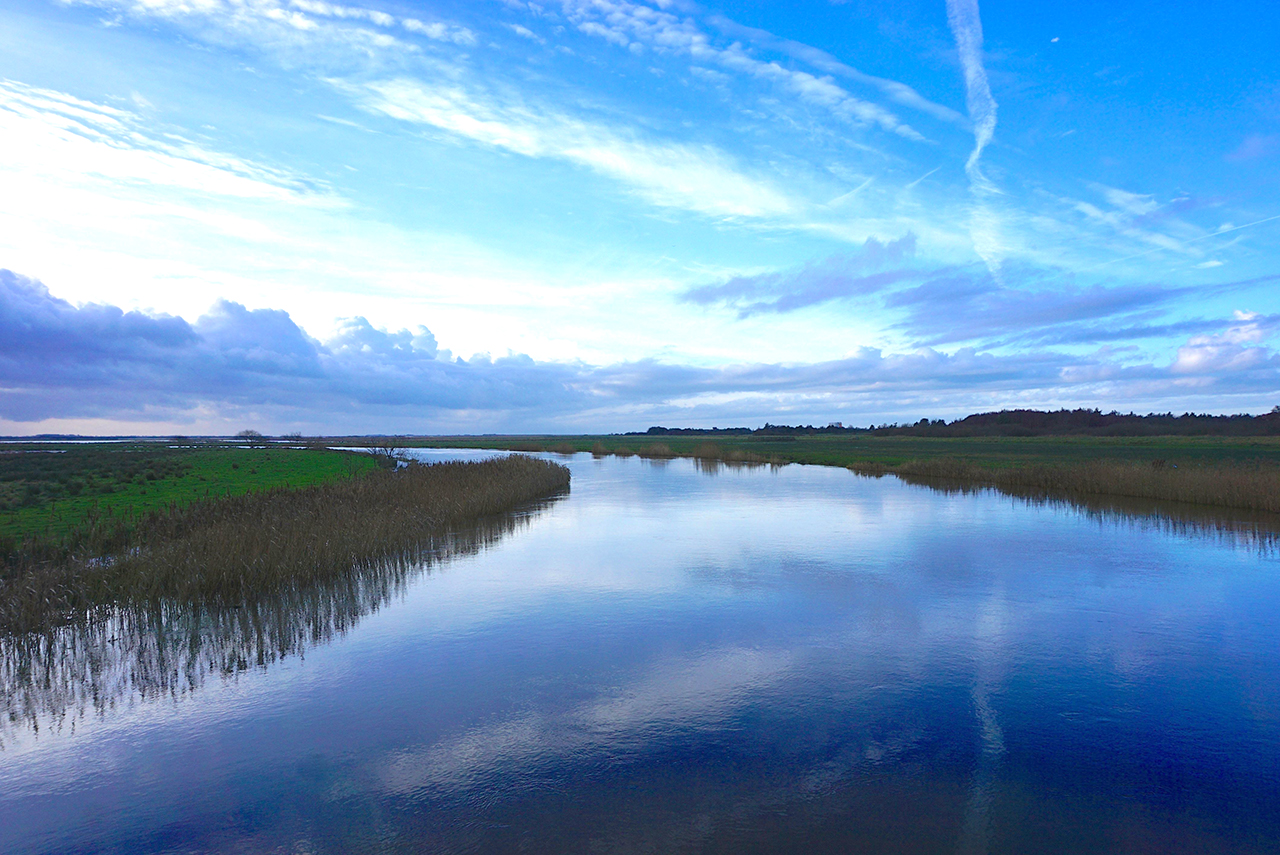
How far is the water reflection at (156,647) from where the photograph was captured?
29.6ft

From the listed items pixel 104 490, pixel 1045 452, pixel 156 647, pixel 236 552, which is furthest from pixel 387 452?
pixel 156 647

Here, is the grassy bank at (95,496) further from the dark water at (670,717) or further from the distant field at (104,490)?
the dark water at (670,717)

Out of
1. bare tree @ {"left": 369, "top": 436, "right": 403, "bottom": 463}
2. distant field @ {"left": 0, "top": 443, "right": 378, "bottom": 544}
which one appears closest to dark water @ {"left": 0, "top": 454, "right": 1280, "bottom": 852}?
distant field @ {"left": 0, "top": 443, "right": 378, "bottom": 544}

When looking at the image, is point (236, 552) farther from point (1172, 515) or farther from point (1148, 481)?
point (1148, 481)

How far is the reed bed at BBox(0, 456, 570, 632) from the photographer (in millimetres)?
12109

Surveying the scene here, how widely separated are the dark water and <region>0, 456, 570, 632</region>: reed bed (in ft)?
2.63

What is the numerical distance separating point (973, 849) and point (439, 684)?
6.88m

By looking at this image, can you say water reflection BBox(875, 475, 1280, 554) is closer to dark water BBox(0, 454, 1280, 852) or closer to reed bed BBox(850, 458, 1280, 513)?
reed bed BBox(850, 458, 1280, 513)

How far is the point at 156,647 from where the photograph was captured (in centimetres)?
1103

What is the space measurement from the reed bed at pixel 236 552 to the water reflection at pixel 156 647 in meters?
0.35

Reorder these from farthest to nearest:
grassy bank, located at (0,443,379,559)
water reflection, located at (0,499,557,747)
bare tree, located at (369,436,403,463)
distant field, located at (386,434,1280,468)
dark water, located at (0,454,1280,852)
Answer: bare tree, located at (369,436,403,463) < distant field, located at (386,434,1280,468) < grassy bank, located at (0,443,379,559) < water reflection, located at (0,499,557,747) < dark water, located at (0,454,1280,852)

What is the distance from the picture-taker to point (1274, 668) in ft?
33.0

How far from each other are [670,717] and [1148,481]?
109ft

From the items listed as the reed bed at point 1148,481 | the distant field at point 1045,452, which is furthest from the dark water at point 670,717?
the distant field at point 1045,452
